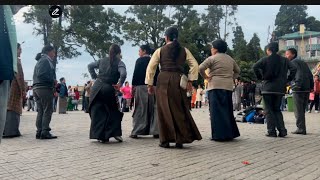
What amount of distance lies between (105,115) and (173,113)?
4.87 feet

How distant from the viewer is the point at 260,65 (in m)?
8.47

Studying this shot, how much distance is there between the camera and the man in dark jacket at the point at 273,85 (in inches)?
327

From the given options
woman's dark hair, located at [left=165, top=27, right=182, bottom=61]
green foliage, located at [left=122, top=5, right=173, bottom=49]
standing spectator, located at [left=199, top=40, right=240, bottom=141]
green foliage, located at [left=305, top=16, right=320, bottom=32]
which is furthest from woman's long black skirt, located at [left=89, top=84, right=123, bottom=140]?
green foliage, located at [left=305, top=16, right=320, bottom=32]

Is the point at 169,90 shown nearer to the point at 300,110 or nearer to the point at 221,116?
the point at 221,116

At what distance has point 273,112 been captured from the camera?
8.36 m

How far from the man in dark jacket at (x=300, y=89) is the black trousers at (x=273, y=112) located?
806 millimetres

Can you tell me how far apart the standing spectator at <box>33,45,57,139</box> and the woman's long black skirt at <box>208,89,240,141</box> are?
337 centimetres

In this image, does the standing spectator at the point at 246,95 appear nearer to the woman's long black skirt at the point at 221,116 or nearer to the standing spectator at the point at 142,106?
the standing spectator at the point at 142,106

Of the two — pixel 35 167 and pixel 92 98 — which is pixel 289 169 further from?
pixel 92 98

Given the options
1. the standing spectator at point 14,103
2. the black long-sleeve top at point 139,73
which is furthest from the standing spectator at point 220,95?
the standing spectator at point 14,103

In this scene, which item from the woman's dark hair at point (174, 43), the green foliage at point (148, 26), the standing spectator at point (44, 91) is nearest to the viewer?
the woman's dark hair at point (174, 43)

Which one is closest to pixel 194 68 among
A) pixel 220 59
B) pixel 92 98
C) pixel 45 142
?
pixel 220 59

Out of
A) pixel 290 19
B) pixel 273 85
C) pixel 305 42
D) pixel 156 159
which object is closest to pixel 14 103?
pixel 156 159

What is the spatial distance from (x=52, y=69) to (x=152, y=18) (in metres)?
41.3
